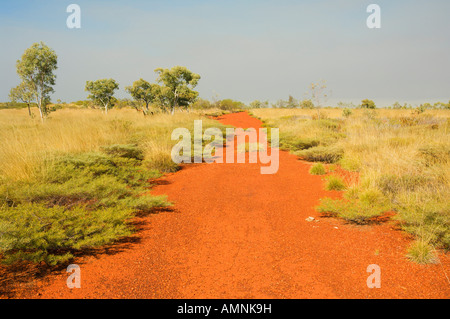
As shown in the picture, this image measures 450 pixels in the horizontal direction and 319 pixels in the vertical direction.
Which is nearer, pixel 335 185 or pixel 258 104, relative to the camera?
pixel 335 185

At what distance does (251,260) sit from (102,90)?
104ft

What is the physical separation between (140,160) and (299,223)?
20.9 feet

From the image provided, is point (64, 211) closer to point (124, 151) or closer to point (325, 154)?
point (124, 151)

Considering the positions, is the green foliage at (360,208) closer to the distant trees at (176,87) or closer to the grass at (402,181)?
the grass at (402,181)

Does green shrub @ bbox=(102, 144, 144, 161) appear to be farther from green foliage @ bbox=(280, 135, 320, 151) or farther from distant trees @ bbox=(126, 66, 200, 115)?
distant trees @ bbox=(126, 66, 200, 115)

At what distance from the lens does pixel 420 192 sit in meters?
4.50

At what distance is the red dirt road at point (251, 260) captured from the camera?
269 cm

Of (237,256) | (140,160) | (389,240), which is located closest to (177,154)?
(140,160)

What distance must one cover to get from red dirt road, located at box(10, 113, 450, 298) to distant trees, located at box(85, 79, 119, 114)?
29058mm

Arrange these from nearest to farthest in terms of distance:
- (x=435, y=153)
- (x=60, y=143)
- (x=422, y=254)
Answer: (x=422, y=254) < (x=435, y=153) < (x=60, y=143)

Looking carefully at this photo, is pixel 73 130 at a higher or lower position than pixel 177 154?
higher

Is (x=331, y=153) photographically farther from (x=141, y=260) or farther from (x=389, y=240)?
(x=141, y=260)

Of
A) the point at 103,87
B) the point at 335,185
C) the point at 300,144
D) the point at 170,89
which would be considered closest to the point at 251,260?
the point at 335,185

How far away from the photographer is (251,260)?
331 centimetres
